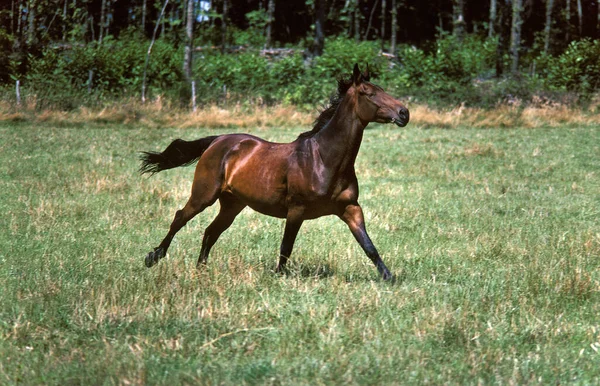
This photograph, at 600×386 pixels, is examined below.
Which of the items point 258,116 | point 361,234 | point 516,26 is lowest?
point 258,116

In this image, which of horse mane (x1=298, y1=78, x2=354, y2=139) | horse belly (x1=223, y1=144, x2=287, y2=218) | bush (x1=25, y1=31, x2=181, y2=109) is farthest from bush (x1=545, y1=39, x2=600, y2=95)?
horse belly (x1=223, y1=144, x2=287, y2=218)

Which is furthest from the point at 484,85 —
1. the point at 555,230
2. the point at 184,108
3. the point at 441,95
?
the point at 555,230

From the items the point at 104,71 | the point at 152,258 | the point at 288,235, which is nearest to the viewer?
the point at 288,235

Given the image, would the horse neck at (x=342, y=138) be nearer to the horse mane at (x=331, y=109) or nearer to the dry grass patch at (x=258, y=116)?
the horse mane at (x=331, y=109)

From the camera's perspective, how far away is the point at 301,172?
269 inches

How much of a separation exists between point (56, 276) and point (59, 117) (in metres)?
18.3

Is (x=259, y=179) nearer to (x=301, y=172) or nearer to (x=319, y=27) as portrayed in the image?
(x=301, y=172)

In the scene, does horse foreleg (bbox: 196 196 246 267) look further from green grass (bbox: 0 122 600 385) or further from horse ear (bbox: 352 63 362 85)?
horse ear (bbox: 352 63 362 85)

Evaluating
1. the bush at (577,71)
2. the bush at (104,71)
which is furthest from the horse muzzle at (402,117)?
the bush at (577,71)

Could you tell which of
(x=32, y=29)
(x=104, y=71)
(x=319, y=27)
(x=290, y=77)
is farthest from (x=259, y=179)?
(x=32, y=29)

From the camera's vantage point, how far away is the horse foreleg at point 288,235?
6898 millimetres

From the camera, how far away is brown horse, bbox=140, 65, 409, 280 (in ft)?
21.9

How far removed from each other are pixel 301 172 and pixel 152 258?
6.06 feet

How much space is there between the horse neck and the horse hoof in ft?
6.67
